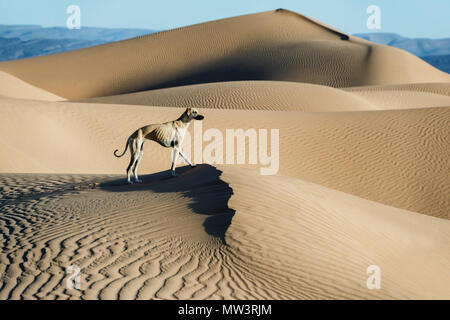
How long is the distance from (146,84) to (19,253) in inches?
1792

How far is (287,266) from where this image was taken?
5.54m

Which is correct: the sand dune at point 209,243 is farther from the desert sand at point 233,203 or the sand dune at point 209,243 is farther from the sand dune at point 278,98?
the sand dune at point 278,98

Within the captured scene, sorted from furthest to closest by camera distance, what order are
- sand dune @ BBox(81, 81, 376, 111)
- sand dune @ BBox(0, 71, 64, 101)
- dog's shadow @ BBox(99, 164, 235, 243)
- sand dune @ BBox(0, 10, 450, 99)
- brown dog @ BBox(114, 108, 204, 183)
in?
1. sand dune @ BBox(0, 10, 450, 99)
2. sand dune @ BBox(0, 71, 64, 101)
3. sand dune @ BBox(81, 81, 376, 111)
4. brown dog @ BBox(114, 108, 204, 183)
5. dog's shadow @ BBox(99, 164, 235, 243)

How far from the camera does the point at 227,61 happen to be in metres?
54.1

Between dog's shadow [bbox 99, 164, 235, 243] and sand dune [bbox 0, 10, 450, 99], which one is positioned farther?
sand dune [bbox 0, 10, 450, 99]

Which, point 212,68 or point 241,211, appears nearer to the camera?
point 241,211

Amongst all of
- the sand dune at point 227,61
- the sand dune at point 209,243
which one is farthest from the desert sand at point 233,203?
the sand dune at point 227,61

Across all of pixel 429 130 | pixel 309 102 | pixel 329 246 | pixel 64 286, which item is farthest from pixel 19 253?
pixel 309 102

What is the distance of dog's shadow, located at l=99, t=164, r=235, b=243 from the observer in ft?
21.1

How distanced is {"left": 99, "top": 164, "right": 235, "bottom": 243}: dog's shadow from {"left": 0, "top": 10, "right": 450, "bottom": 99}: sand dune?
126 feet

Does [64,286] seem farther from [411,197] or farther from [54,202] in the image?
[411,197]

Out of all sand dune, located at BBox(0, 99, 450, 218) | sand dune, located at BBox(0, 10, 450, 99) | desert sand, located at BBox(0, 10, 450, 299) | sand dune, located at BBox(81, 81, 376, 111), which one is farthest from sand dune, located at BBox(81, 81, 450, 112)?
sand dune, located at BBox(0, 10, 450, 99)

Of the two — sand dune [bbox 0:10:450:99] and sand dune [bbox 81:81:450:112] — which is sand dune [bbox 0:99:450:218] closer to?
sand dune [bbox 81:81:450:112]

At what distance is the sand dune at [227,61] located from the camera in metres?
48.3
